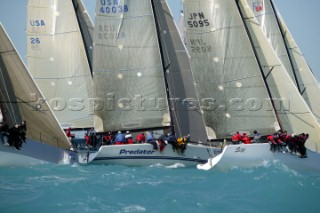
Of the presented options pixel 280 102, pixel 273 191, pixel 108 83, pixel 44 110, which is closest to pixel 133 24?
pixel 108 83

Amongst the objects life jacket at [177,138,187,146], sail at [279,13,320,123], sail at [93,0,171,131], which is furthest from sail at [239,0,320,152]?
sail at [279,13,320,123]

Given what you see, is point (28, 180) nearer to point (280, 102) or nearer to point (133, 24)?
point (133, 24)

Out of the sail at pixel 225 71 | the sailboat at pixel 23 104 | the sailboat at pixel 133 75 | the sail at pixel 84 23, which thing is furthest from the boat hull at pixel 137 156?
the sail at pixel 84 23

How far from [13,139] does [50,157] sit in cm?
223

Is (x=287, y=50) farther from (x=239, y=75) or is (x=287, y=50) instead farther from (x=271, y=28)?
(x=239, y=75)

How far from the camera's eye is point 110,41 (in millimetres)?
29062

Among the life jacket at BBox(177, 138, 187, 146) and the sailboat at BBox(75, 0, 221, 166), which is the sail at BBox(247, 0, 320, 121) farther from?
the life jacket at BBox(177, 138, 187, 146)

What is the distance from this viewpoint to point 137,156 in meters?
26.6

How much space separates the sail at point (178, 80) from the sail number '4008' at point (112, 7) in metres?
1.73

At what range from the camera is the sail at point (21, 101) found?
26.1 m

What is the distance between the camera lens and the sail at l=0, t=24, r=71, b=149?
26141mm

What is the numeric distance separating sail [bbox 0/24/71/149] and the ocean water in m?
1.73

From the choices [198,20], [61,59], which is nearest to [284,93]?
[198,20]

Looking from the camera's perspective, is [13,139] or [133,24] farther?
[133,24]
